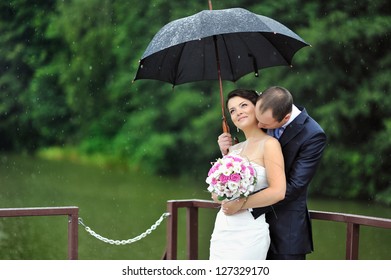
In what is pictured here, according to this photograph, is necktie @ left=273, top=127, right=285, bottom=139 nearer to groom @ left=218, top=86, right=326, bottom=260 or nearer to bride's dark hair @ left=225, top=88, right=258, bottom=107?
groom @ left=218, top=86, right=326, bottom=260

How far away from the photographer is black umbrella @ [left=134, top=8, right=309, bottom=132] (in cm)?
369

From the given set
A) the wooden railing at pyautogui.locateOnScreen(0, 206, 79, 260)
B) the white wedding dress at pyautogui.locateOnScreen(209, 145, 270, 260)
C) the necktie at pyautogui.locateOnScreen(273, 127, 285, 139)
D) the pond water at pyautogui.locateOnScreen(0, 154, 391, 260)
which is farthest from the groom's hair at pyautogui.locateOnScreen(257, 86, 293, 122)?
the pond water at pyautogui.locateOnScreen(0, 154, 391, 260)

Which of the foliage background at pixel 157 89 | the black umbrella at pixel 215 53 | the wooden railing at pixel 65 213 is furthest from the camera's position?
the foliage background at pixel 157 89

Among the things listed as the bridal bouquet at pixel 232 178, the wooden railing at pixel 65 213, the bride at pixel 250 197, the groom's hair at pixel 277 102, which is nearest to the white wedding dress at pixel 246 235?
the bride at pixel 250 197

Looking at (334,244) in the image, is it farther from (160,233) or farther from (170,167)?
(170,167)

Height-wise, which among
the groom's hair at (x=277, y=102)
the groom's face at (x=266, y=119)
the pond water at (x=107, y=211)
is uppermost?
the groom's hair at (x=277, y=102)

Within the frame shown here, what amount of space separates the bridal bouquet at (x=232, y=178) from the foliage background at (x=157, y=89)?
974cm

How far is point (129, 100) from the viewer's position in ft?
55.9

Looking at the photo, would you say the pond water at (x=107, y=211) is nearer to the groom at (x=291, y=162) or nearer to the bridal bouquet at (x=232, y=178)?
the groom at (x=291, y=162)

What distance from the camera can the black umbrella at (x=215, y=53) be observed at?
3688mm

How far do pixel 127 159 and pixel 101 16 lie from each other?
3220mm

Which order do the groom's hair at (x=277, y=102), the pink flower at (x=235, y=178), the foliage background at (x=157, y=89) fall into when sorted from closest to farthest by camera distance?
the pink flower at (x=235, y=178) < the groom's hair at (x=277, y=102) < the foliage background at (x=157, y=89)
